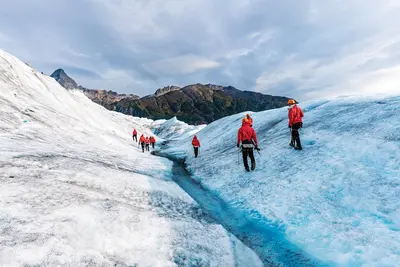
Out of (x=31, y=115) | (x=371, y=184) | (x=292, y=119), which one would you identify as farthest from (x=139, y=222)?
(x=31, y=115)

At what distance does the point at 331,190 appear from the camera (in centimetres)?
964

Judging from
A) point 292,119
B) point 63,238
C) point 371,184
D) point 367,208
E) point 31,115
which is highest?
point 31,115

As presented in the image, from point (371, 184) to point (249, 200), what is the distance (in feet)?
15.5

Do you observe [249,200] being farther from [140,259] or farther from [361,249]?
[140,259]

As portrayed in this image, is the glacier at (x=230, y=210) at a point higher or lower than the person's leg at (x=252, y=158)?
lower

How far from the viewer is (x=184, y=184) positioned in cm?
1630

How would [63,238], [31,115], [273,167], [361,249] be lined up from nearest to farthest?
1. [63,238]
2. [361,249]
3. [273,167]
4. [31,115]

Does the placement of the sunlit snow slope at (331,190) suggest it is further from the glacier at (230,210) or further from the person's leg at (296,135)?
the person's leg at (296,135)

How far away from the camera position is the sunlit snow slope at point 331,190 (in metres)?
6.99

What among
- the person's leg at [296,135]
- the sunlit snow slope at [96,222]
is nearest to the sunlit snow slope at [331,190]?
the person's leg at [296,135]

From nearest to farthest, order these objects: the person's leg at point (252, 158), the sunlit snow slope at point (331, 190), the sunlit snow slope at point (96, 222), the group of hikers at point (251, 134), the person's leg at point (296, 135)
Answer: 1. the sunlit snow slope at point (96, 222)
2. the sunlit snow slope at point (331, 190)
3. the group of hikers at point (251, 134)
4. the person's leg at point (252, 158)
5. the person's leg at point (296, 135)

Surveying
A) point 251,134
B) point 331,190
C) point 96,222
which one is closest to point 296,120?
point 251,134

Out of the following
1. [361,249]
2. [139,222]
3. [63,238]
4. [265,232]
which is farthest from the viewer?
[265,232]

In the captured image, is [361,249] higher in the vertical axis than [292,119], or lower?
lower
